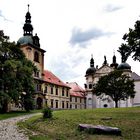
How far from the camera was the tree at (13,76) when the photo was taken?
47000 millimetres

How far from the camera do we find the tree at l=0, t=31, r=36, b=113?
47000 millimetres

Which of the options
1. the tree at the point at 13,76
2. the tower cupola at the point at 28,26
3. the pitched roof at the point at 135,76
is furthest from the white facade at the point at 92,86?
the tree at the point at 13,76

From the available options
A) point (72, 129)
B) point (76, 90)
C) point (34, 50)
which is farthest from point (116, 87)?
point (72, 129)

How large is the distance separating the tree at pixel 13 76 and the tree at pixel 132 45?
18.1 m

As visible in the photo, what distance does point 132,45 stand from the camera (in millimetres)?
34000

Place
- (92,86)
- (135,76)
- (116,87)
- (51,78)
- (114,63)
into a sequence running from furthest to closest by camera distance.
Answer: (114,63) → (135,76) → (92,86) → (51,78) → (116,87)

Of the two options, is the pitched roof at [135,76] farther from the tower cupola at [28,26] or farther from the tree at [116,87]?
the tower cupola at [28,26]

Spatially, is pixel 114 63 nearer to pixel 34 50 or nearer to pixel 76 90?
pixel 76 90

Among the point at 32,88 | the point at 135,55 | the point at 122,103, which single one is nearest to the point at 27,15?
the point at 32,88

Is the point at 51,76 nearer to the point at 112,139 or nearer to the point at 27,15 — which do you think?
the point at 27,15

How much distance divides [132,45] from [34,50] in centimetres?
4481

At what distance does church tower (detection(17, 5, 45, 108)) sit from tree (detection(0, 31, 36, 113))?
20.7 m

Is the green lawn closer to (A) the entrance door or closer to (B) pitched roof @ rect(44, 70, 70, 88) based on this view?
(A) the entrance door

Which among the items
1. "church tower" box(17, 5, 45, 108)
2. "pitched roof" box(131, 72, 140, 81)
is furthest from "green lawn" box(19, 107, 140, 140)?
"pitched roof" box(131, 72, 140, 81)
